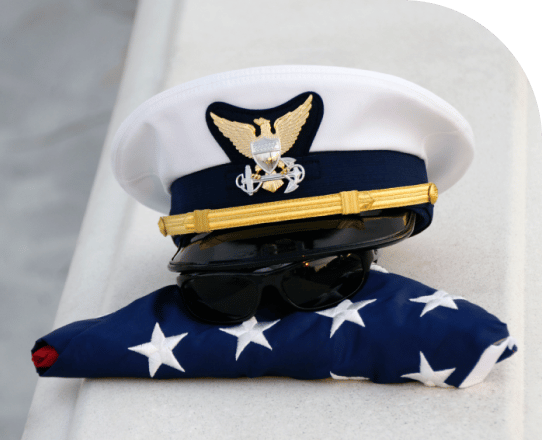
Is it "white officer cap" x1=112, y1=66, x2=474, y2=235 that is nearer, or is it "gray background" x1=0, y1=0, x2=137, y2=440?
"white officer cap" x1=112, y1=66, x2=474, y2=235

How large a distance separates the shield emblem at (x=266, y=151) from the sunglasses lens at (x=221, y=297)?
150mm

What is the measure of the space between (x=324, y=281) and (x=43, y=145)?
1567 millimetres

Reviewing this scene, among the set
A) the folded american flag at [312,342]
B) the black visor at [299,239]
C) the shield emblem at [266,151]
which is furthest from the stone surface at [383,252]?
the shield emblem at [266,151]

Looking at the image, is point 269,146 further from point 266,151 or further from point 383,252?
point 383,252

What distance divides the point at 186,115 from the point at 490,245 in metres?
0.53

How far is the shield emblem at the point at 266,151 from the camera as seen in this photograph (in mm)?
694

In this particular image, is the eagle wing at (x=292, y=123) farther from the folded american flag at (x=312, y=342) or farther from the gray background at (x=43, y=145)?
the gray background at (x=43, y=145)

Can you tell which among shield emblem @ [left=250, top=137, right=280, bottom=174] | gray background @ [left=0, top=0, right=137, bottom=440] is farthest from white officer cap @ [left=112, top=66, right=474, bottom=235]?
gray background @ [left=0, top=0, right=137, bottom=440]

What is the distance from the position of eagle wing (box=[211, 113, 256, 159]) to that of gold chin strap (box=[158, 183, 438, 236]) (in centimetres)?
7

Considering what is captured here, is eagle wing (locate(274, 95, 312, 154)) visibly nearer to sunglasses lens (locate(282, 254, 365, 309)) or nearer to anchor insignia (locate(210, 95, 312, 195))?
anchor insignia (locate(210, 95, 312, 195))

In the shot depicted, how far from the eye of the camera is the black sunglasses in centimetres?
73

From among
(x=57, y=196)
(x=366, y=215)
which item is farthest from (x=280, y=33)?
(x=366, y=215)

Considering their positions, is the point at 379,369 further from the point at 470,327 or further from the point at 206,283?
the point at 206,283

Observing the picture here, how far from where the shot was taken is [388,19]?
5.10 ft
